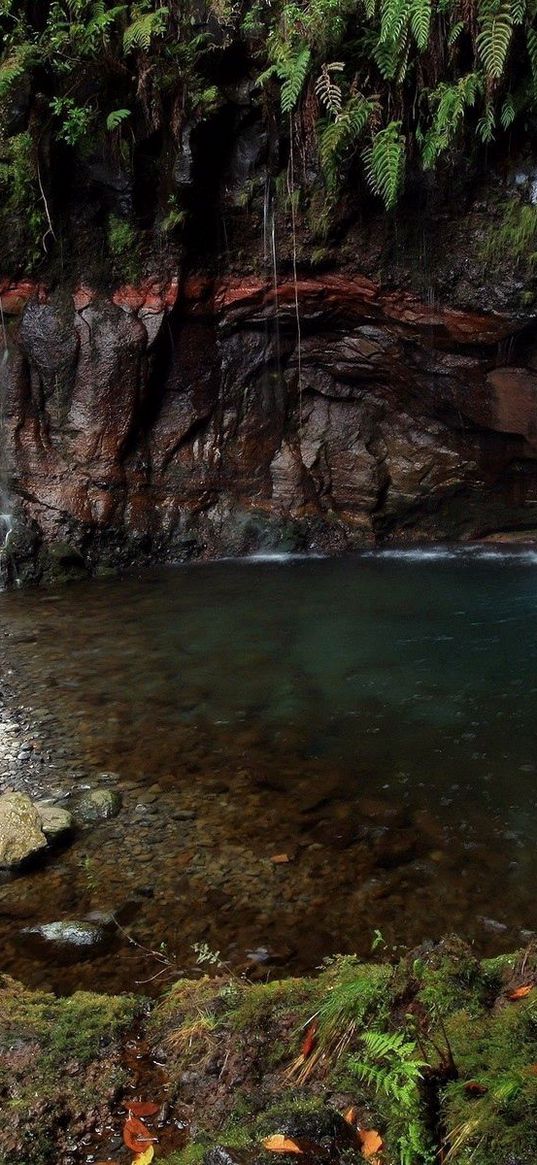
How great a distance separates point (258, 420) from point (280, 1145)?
12.0 meters

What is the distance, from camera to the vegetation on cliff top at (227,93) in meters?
9.92

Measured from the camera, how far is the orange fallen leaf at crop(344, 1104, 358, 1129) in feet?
5.37

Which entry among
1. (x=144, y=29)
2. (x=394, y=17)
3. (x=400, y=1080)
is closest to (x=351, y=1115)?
(x=400, y=1080)

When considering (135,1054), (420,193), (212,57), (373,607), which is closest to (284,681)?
(373,607)

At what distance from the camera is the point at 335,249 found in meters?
11.5

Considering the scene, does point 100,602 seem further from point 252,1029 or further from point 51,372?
point 252,1029

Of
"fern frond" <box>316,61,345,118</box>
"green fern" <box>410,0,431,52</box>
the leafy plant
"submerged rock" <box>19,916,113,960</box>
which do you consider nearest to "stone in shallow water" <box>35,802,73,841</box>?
"submerged rock" <box>19,916,113,960</box>

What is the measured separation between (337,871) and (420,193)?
34.5 feet

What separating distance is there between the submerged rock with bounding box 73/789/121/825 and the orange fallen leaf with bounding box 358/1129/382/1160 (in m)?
3.17

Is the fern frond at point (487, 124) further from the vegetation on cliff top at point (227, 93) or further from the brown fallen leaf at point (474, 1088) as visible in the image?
the brown fallen leaf at point (474, 1088)

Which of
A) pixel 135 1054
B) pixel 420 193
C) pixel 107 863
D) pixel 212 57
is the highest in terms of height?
pixel 212 57

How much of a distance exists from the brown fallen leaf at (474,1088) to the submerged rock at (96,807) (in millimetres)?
3231

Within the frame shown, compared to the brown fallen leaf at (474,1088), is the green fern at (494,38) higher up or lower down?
higher up

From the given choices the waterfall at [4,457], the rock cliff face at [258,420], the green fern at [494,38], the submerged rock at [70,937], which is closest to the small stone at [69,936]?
the submerged rock at [70,937]
